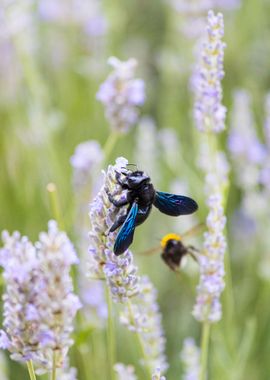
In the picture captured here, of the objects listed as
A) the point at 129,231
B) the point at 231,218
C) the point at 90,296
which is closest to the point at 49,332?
the point at 129,231

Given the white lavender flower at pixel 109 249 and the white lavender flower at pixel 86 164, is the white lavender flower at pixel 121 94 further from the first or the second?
the white lavender flower at pixel 109 249

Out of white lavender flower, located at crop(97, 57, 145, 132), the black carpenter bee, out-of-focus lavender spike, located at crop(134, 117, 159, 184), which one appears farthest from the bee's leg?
out-of-focus lavender spike, located at crop(134, 117, 159, 184)

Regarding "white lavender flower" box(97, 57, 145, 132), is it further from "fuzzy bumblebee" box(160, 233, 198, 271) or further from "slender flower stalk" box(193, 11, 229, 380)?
"fuzzy bumblebee" box(160, 233, 198, 271)

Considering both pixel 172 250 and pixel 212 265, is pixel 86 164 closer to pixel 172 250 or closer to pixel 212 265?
pixel 172 250

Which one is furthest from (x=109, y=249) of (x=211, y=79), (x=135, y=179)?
(x=211, y=79)

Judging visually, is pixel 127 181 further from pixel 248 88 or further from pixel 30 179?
pixel 248 88

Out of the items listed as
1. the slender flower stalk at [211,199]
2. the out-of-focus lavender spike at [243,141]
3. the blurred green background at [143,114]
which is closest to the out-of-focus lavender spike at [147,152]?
the blurred green background at [143,114]
